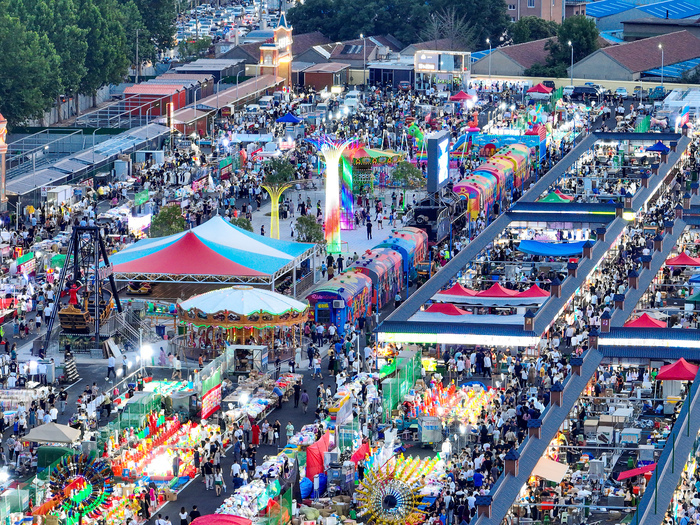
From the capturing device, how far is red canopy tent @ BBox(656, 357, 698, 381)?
52.0 meters

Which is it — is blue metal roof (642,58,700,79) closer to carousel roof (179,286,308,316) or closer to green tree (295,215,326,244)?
green tree (295,215,326,244)

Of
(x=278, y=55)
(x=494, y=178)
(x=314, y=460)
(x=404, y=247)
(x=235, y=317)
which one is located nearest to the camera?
(x=314, y=460)

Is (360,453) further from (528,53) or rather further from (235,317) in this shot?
(528,53)

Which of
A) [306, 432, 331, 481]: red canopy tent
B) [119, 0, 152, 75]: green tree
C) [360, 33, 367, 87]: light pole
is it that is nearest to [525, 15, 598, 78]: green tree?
[360, 33, 367, 87]: light pole

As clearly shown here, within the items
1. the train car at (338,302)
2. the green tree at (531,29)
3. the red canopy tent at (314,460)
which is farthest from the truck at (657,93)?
the red canopy tent at (314,460)

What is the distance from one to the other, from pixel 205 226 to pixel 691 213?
804 inches

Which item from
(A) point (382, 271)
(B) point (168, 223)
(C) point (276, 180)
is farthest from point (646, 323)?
(C) point (276, 180)

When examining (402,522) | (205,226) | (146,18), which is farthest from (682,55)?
(402,522)

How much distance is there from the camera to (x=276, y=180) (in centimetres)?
8588

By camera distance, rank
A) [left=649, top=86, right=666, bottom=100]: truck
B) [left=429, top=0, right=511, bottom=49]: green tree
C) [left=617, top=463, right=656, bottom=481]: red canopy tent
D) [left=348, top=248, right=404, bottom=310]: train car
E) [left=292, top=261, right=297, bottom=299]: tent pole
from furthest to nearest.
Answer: [left=429, top=0, right=511, bottom=49]: green tree, [left=649, top=86, right=666, bottom=100]: truck, [left=292, top=261, right=297, bottom=299]: tent pole, [left=348, top=248, right=404, bottom=310]: train car, [left=617, top=463, right=656, bottom=481]: red canopy tent

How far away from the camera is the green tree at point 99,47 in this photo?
387 feet

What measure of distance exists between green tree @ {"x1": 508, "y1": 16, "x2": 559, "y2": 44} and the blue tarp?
3010 inches

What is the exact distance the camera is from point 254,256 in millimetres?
65125

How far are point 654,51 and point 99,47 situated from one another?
43382 mm
